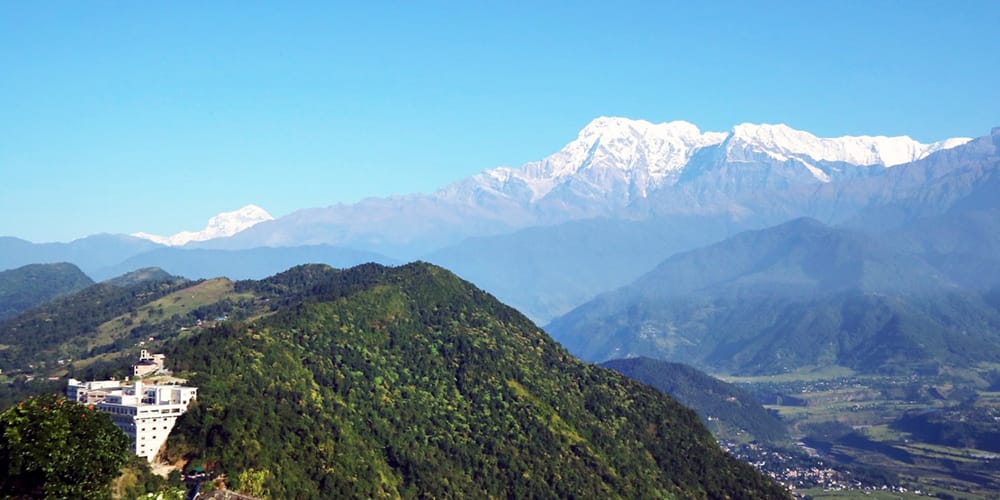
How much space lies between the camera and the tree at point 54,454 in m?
88.7

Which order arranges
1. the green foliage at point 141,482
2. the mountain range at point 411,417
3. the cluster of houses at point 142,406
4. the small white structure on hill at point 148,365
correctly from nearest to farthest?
the green foliage at point 141,482 → the cluster of houses at point 142,406 → the mountain range at point 411,417 → the small white structure on hill at point 148,365

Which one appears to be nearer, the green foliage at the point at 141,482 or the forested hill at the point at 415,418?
the green foliage at the point at 141,482

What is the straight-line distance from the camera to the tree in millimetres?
88688

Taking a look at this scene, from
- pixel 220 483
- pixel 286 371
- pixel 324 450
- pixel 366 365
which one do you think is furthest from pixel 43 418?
pixel 366 365

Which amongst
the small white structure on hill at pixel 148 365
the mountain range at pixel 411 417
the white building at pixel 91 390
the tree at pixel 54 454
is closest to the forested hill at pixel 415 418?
the mountain range at pixel 411 417

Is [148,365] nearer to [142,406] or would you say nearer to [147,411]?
[147,411]

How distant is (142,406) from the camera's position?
376 feet

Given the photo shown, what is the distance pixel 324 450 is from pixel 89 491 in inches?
1695

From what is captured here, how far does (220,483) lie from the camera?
111750 mm

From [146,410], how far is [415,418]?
51757 millimetres

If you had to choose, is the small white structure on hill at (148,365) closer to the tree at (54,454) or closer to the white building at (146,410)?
the white building at (146,410)

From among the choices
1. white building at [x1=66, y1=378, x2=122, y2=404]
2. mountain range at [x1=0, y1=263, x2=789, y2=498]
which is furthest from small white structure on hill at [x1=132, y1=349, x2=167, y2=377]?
white building at [x1=66, y1=378, x2=122, y2=404]

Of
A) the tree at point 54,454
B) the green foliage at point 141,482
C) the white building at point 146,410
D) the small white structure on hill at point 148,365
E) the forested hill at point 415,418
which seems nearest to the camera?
the tree at point 54,454

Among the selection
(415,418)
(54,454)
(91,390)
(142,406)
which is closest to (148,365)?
(91,390)
